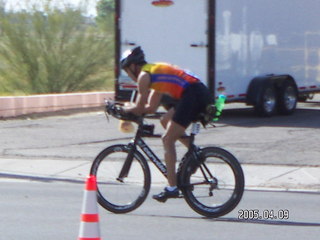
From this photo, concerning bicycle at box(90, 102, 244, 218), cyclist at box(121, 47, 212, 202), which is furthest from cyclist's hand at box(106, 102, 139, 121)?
cyclist at box(121, 47, 212, 202)

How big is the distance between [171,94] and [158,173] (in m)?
3.89

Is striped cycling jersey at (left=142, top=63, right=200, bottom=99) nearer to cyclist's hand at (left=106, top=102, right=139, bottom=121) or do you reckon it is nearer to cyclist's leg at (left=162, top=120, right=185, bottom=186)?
cyclist's leg at (left=162, top=120, right=185, bottom=186)

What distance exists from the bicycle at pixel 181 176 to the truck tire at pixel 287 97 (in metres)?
11.6

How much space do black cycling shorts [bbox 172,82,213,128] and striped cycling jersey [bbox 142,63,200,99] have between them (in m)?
0.06

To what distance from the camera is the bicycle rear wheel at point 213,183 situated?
29.5 ft

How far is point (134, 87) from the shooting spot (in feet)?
63.6

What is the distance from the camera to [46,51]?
24.2 metres

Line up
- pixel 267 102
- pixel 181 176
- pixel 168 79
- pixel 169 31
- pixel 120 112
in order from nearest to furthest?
pixel 168 79 < pixel 181 176 < pixel 120 112 < pixel 169 31 < pixel 267 102

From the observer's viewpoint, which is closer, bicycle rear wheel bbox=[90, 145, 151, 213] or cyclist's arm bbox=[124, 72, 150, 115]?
cyclist's arm bbox=[124, 72, 150, 115]

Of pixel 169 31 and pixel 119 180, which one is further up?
pixel 169 31

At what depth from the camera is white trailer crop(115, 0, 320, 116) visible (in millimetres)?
18641

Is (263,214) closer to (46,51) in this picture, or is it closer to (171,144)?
(171,144)

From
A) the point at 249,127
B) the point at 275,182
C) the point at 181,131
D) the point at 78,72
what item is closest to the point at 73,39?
the point at 78,72

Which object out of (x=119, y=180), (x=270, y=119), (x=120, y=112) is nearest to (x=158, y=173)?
(x=119, y=180)
